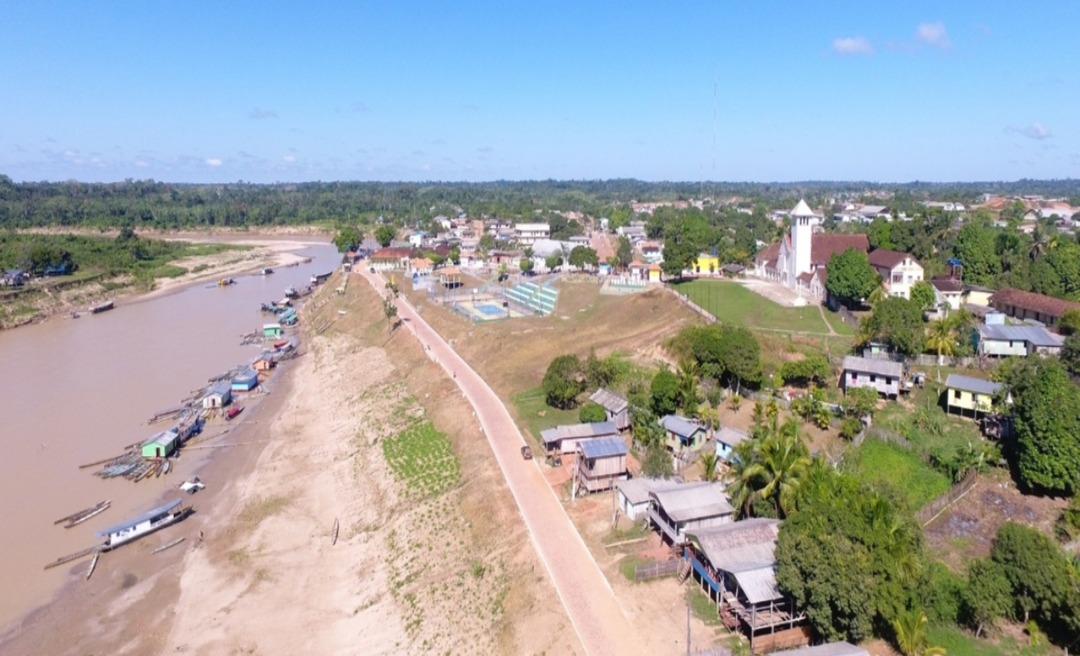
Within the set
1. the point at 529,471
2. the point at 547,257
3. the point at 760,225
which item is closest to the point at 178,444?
the point at 529,471

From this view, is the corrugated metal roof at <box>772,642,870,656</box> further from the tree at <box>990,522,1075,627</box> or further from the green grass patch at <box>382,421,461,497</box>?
the green grass patch at <box>382,421,461,497</box>

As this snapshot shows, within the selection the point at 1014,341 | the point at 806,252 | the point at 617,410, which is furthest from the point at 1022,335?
the point at 806,252

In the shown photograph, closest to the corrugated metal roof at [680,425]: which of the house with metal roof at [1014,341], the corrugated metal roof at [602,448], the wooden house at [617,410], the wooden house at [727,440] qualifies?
the wooden house at [727,440]

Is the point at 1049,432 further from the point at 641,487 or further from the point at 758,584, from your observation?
the point at 641,487

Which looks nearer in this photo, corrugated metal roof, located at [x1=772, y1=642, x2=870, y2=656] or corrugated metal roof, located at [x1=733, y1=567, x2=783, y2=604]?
corrugated metal roof, located at [x1=772, y1=642, x2=870, y2=656]

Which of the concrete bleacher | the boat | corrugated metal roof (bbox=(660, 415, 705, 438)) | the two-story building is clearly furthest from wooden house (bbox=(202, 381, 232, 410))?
the two-story building

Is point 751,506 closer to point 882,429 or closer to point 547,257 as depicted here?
point 882,429
